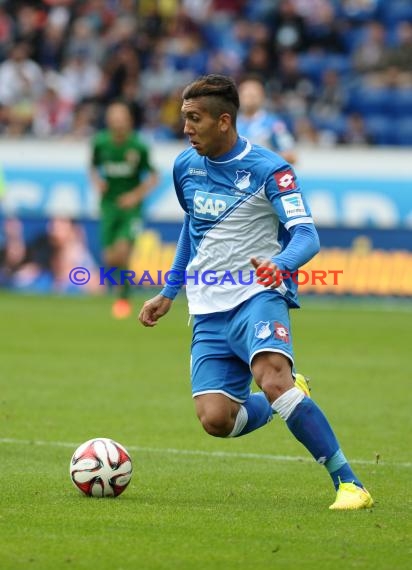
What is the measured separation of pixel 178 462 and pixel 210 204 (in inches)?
77.5

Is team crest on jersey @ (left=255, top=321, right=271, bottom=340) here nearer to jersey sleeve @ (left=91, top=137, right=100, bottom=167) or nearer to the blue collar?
the blue collar

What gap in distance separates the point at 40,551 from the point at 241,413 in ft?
6.56

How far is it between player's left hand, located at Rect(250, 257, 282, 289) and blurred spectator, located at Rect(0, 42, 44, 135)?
1819cm

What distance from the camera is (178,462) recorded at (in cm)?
809

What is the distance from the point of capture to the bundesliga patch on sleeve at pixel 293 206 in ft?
21.3

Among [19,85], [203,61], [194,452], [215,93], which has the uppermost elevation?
[215,93]

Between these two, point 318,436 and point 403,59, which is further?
point 403,59

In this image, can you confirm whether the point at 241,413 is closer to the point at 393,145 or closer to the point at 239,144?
the point at 239,144

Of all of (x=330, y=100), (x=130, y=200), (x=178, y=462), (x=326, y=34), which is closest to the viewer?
(x=178, y=462)

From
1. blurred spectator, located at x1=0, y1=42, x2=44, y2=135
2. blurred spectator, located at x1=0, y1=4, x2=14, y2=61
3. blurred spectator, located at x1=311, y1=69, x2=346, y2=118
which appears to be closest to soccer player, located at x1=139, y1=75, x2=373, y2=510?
blurred spectator, located at x1=311, y1=69, x2=346, y2=118

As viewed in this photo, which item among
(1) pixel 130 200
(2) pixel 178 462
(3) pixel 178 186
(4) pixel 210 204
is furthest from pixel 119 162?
(4) pixel 210 204

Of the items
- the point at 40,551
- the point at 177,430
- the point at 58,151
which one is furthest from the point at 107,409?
the point at 58,151

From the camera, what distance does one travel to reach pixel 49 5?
26.4 meters

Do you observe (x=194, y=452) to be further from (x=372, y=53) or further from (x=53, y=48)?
(x=53, y=48)
